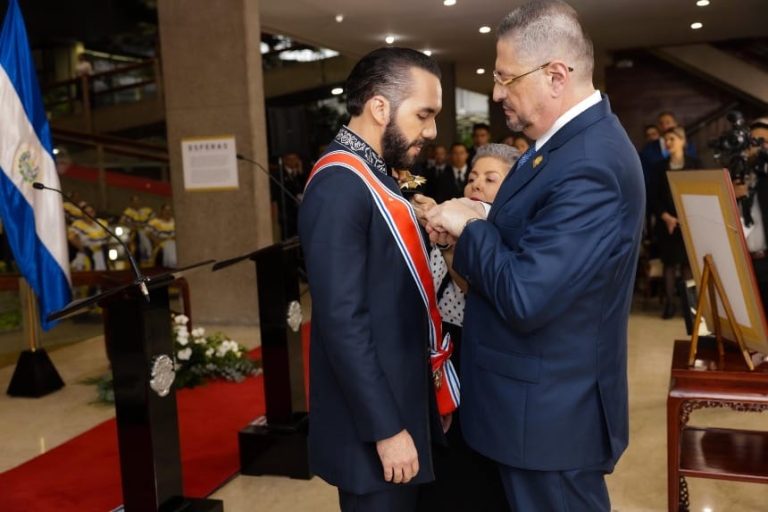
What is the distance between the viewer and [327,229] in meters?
1.60

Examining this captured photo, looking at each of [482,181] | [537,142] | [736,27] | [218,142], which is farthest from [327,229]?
[736,27]

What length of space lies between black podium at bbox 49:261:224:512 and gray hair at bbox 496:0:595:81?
4.61ft

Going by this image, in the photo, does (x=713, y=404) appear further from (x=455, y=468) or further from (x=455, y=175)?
(x=455, y=175)

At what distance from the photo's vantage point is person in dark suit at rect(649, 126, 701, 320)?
6.38 meters

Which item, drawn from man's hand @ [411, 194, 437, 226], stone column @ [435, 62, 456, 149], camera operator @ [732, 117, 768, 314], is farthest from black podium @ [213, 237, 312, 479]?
stone column @ [435, 62, 456, 149]

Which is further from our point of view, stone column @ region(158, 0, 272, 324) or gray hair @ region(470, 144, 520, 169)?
stone column @ region(158, 0, 272, 324)

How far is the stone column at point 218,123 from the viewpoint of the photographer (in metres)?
6.78

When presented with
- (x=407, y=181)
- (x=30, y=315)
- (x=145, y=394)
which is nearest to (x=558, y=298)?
(x=407, y=181)

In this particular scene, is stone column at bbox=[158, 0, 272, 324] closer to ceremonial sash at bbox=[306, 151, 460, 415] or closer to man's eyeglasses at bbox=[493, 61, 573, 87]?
ceremonial sash at bbox=[306, 151, 460, 415]

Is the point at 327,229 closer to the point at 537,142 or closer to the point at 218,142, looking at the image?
the point at 537,142

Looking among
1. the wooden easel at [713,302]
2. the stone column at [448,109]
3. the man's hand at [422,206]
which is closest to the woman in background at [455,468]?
the man's hand at [422,206]

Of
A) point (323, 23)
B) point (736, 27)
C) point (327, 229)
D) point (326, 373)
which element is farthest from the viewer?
point (736, 27)

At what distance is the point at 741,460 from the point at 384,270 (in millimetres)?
1633

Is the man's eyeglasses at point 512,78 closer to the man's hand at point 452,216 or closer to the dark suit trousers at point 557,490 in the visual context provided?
the man's hand at point 452,216
